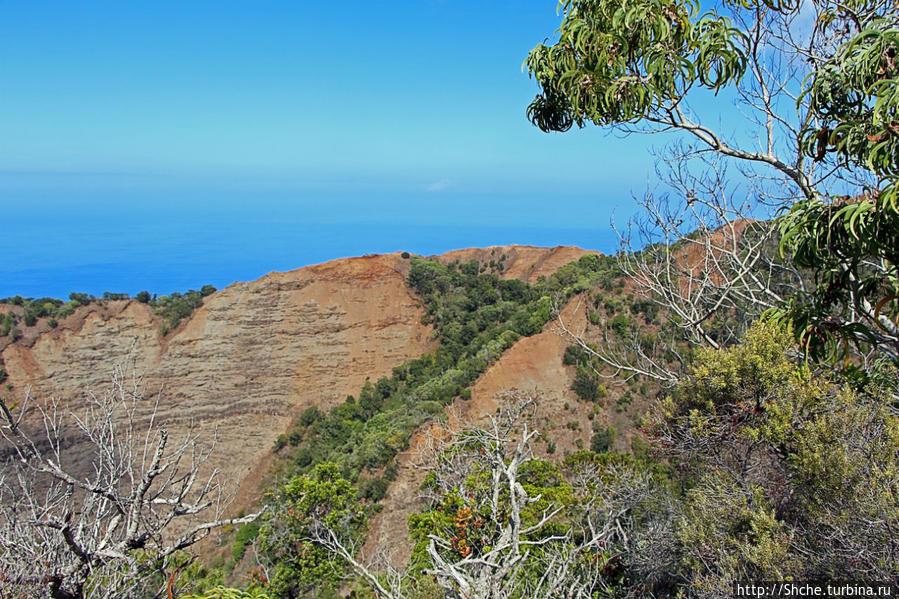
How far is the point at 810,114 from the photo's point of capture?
12.6 ft

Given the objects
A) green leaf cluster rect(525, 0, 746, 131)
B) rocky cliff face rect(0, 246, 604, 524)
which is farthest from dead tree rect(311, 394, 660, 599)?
rocky cliff face rect(0, 246, 604, 524)

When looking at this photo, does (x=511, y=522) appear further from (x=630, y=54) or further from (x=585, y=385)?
(x=585, y=385)

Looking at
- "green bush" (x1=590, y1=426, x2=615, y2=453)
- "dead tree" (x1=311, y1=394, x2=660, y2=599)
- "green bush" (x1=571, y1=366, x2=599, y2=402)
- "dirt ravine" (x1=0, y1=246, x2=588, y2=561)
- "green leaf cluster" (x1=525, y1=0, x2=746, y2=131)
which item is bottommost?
"dirt ravine" (x1=0, y1=246, x2=588, y2=561)

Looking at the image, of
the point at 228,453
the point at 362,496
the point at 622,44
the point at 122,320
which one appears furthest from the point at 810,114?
the point at 122,320

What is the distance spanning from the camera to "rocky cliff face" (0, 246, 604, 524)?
2828 centimetres

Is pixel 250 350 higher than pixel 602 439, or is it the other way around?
pixel 602 439

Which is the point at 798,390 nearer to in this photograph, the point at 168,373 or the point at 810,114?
the point at 810,114

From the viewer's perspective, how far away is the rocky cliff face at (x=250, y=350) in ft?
92.8

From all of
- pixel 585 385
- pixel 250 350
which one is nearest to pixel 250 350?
pixel 250 350

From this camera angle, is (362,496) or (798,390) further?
(362,496)

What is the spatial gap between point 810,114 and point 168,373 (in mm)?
31046

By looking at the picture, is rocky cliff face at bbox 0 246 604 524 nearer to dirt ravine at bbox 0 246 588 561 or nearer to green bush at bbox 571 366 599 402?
dirt ravine at bbox 0 246 588 561

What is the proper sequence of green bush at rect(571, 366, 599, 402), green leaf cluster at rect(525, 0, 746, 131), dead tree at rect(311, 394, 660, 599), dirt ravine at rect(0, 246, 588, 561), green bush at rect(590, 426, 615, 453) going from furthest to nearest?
dirt ravine at rect(0, 246, 588, 561) → green bush at rect(571, 366, 599, 402) → green bush at rect(590, 426, 615, 453) → dead tree at rect(311, 394, 660, 599) → green leaf cluster at rect(525, 0, 746, 131)

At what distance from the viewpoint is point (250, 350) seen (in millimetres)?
31328
